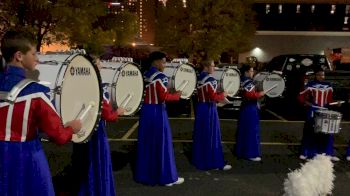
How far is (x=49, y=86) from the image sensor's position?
3.35 m

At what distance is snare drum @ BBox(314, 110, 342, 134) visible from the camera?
720 centimetres

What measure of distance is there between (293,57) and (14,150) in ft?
47.8

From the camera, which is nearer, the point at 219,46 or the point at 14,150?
the point at 14,150

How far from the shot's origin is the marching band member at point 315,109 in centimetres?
788

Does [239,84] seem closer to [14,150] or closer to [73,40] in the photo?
[14,150]

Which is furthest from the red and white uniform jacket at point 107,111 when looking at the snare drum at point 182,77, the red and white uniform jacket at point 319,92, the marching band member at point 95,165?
the red and white uniform jacket at point 319,92

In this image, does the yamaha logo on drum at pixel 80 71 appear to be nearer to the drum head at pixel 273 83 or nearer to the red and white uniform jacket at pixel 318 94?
the drum head at pixel 273 83

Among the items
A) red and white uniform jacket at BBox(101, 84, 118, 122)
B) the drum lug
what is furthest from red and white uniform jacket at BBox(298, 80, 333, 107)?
the drum lug

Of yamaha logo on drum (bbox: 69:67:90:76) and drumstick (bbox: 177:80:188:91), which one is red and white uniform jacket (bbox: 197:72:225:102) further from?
yamaha logo on drum (bbox: 69:67:90:76)

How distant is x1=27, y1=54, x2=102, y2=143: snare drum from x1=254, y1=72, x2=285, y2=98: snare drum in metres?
4.84

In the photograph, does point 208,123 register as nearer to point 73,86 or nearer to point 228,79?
point 228,79

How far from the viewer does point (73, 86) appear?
360cm

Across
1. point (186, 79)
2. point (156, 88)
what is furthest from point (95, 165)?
point (186, 79)

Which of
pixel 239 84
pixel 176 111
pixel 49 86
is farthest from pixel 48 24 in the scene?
pixel 49 86
